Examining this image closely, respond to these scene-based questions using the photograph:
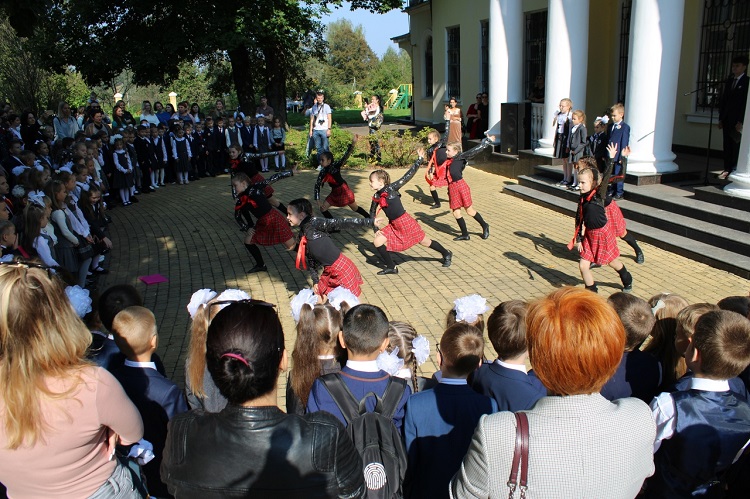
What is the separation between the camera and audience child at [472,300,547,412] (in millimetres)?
2936

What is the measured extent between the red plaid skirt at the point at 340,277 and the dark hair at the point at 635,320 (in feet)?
11.1

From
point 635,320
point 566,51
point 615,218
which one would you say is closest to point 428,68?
point 566,51

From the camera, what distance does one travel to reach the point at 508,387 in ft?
9.68

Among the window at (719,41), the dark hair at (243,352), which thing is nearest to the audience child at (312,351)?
the dark hair at (243,352)

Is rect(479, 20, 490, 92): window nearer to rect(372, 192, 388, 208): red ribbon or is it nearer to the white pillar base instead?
the white pillar base

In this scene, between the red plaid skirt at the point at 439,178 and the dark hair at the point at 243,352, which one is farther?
the red plaid skirt at the point at 439,178

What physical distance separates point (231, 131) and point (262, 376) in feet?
51.7

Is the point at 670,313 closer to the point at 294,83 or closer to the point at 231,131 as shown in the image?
the point at 231,131

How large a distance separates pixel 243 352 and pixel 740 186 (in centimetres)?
859

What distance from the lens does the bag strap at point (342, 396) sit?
8.98ft

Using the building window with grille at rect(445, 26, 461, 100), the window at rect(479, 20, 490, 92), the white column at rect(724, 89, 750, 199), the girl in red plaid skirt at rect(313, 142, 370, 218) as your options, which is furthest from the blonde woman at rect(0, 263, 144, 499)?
the building window with grille at rect(445, 26, 461, 100)

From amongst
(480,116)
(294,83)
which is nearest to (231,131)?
(480,116)

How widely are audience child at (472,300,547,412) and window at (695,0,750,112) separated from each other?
10.6 meters

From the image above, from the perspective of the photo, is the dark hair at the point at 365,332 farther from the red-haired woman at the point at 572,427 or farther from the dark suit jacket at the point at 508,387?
the red-haired woman at the point at 572,427
